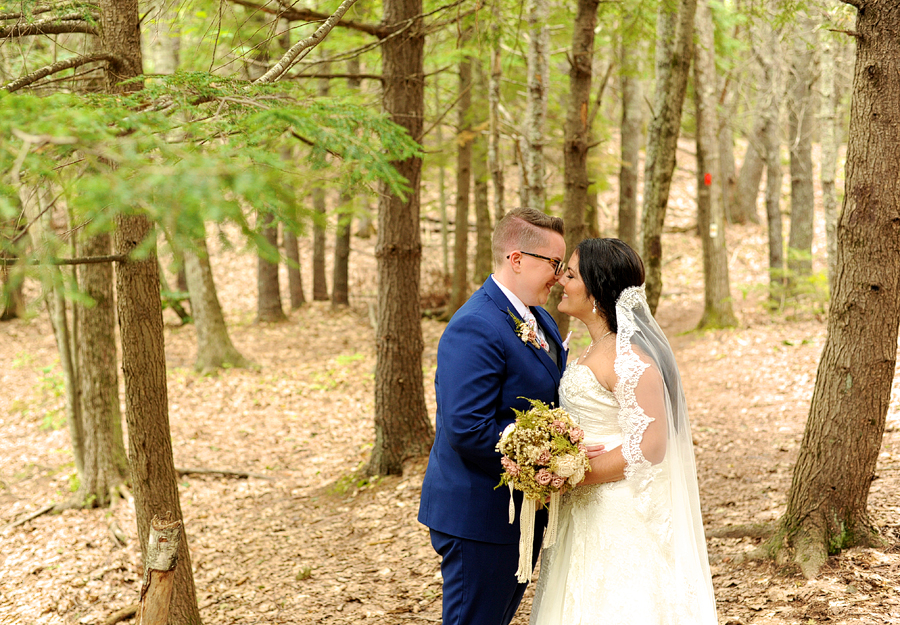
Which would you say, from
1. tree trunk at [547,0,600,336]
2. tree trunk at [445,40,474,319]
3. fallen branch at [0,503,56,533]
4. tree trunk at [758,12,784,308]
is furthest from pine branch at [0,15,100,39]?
tree trunk at [758,12,784,308]

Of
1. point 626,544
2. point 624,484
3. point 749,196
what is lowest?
point 626,544

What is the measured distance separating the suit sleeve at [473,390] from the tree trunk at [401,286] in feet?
12.1

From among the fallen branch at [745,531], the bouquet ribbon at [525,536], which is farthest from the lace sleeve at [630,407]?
the fallen branch at [745,531]

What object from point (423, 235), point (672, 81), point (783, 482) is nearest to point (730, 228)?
point (423, 235)

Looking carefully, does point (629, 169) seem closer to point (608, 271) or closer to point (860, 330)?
point (860, 330)

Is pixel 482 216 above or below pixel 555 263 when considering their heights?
above

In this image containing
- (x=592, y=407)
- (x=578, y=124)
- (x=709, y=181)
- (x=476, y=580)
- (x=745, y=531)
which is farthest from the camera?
(x=709, y=181)

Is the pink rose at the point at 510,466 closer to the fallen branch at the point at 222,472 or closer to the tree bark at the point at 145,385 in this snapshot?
the tree bark at the point at 145,385

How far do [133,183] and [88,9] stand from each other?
9.01ft

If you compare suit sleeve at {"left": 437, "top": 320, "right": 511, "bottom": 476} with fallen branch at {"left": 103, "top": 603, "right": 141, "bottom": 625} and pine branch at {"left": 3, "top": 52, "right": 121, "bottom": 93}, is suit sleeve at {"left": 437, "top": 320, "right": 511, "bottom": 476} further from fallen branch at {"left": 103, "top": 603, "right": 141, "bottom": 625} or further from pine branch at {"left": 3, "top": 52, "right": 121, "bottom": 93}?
fallen branch at {"left": 103, "top": 603, "right": 141, "bottom": 625}

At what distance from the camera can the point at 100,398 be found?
713 centimetres

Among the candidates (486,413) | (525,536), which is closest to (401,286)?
(486,413)

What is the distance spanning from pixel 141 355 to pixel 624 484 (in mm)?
2843

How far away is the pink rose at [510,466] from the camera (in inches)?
107
